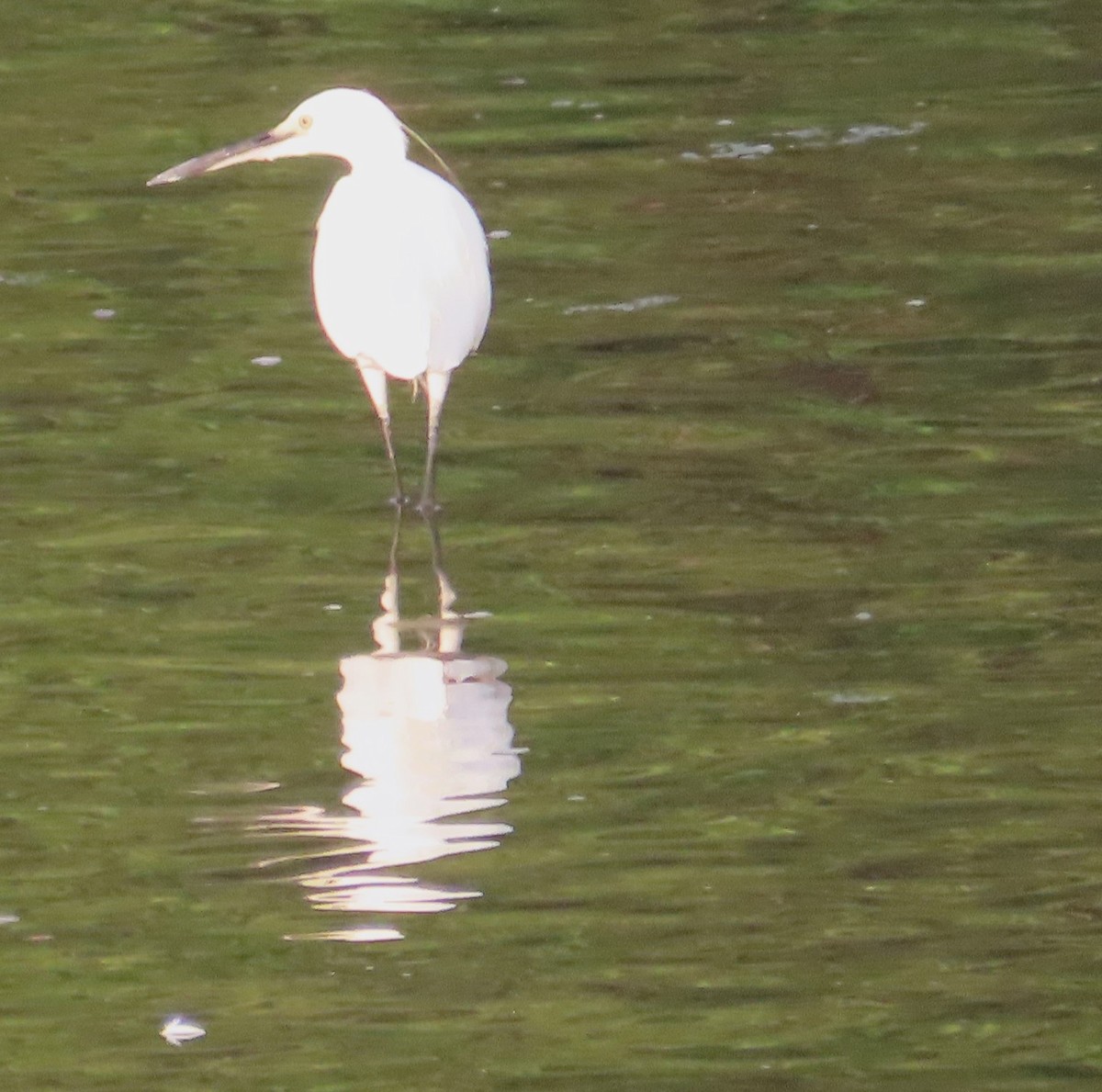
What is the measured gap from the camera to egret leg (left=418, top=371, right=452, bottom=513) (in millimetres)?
6523

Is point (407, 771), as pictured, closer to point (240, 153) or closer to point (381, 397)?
point (381, 397)

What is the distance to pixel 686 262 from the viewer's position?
27.3ft

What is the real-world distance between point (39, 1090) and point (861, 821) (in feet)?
4.92

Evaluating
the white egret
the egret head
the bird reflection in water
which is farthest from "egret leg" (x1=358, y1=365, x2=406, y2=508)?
the bird reflection in water

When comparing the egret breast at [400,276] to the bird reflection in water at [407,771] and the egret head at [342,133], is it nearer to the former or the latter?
the egret head at [342,133]

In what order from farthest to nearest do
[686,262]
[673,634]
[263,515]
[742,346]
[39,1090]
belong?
[686,262], [742,346], [263,515], [673,634], [39,1090]

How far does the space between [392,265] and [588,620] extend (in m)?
1.20

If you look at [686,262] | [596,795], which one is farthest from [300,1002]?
[686,262]

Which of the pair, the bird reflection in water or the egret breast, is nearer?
the bird reflection in water

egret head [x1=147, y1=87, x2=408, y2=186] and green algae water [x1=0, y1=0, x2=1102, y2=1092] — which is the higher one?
egret head [x1=147, y1=87, x2=408, y2=186]

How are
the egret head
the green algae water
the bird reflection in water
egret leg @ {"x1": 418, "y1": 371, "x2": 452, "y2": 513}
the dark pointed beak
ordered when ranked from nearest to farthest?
the green algae water, the bird reflection in water, egret leg @ {"x1": 418, "y1": 371, "x2": 452, "y2": 513}, the egret head, the dark pointed beak

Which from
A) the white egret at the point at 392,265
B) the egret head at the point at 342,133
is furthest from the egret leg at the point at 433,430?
the egret head at the point at 342,133

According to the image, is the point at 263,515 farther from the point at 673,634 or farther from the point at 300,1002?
the point at 300,1002

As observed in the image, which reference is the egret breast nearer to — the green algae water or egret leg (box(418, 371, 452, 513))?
egret leg (box(418, 371, 452, 513))
